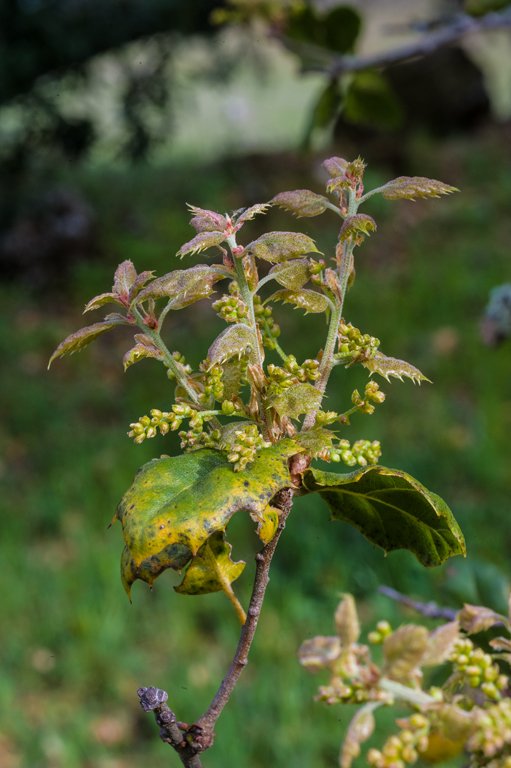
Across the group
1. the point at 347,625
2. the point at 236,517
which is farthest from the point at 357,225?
the point at 236,517

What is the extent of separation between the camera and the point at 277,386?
58 cm

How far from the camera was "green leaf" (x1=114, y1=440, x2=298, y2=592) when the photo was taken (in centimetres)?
51

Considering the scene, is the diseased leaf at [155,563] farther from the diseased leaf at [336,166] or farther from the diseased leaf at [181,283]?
the diseased leaf at [336,166]

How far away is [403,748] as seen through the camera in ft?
1.39

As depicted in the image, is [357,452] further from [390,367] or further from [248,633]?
[248,633]

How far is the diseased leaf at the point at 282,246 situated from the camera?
58 centimetres

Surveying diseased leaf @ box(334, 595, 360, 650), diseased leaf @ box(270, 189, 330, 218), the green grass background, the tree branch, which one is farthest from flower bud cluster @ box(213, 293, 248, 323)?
the tree branch

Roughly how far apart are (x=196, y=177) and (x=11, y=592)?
14.8 ft

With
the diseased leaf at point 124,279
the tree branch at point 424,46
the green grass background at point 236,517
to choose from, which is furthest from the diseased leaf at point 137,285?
the tree branch at point 424,46

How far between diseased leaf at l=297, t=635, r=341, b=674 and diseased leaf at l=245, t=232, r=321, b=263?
1.03 ft

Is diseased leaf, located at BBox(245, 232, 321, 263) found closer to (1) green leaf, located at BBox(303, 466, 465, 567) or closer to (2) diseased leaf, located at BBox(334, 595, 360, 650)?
(1) green leaf, located at BBox(303, 466, 465, 567)

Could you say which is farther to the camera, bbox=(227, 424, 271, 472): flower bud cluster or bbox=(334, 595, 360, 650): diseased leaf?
bbox=(227, 424, 271, 472): flower bud cluster

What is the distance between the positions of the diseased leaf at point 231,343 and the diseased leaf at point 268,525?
0.13 m

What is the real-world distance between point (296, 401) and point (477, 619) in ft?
0.76
